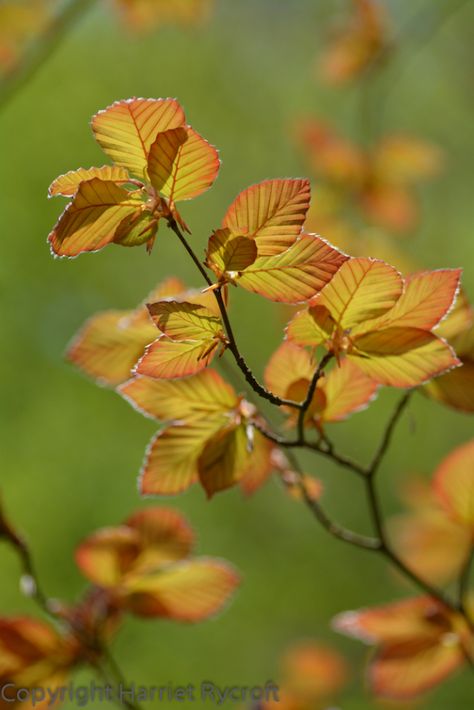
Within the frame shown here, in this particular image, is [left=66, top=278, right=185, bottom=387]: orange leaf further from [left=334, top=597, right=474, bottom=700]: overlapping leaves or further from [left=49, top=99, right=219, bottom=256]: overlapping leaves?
[left=334, top=597, right=474, bottom=700]: overlapping leaves

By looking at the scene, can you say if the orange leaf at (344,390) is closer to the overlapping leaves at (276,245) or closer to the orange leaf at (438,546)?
the overlapping leaves at (276,245)

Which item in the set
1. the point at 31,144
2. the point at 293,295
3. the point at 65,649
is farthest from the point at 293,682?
the point at 31,144

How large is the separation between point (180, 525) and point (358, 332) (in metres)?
0.33

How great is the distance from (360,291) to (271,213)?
0.27 feet

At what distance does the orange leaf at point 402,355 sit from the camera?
0.51 metres

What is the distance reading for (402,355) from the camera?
0.51 meters

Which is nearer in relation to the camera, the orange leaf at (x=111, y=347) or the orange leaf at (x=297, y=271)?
the orange leaf at (x=297, y=271)

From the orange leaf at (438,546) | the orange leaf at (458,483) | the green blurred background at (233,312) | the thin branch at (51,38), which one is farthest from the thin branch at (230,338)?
the green blurred background at (233,312)

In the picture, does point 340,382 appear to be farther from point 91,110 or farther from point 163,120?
point 91,110

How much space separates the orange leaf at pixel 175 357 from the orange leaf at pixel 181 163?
3.6 inches

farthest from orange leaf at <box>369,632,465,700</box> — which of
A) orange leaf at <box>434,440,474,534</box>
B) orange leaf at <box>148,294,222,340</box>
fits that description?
orange leaf at <box>148,294,222,340</box>

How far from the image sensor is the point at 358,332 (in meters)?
0.53

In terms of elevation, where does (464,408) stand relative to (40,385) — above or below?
below

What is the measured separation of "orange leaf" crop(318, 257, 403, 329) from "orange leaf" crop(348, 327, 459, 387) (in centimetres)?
2
